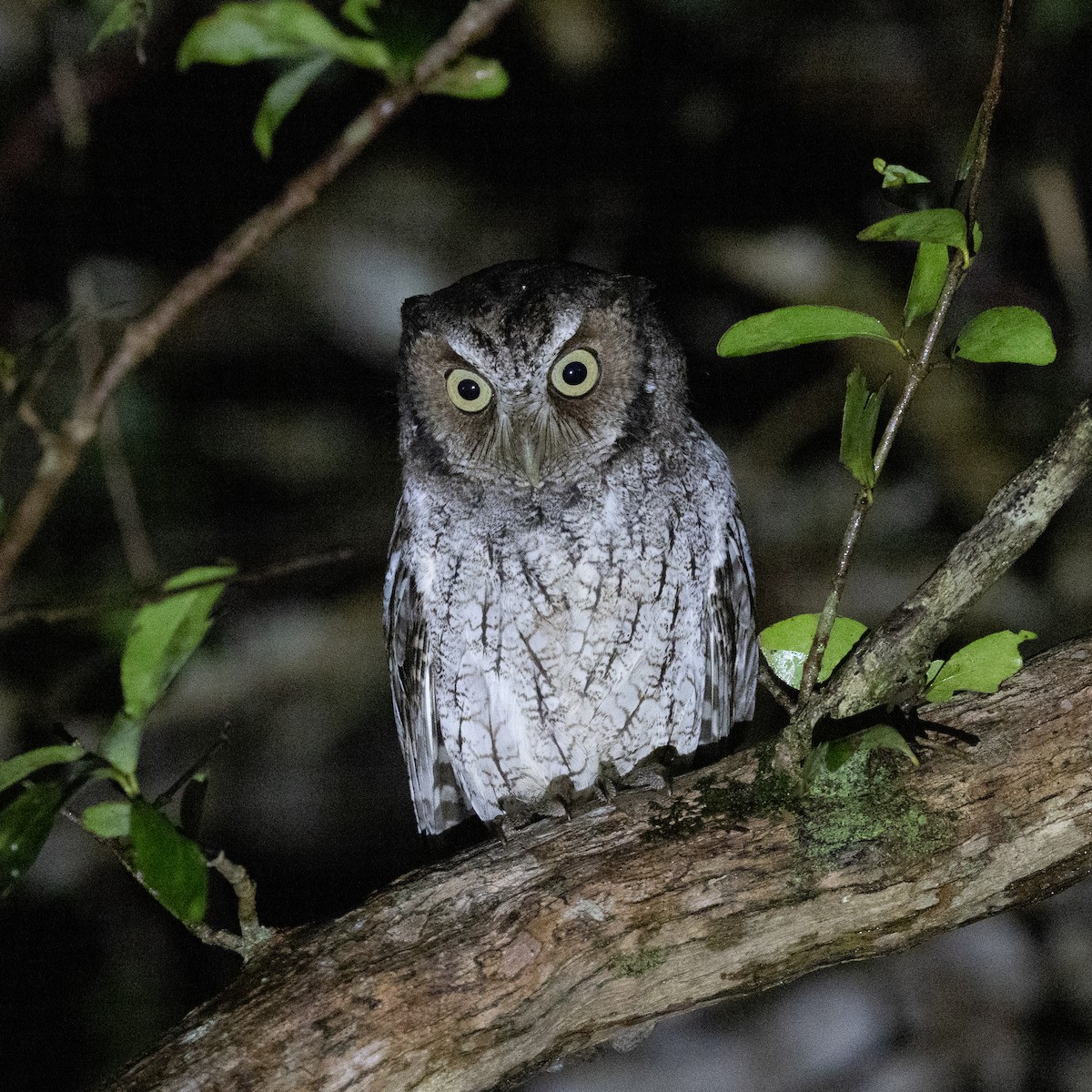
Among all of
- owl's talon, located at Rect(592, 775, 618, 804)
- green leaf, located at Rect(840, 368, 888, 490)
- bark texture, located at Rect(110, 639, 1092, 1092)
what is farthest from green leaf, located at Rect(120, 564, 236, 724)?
owl's talon, located at Rect(592, 775, 618, 804)

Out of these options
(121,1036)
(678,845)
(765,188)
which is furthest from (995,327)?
(121,1036)

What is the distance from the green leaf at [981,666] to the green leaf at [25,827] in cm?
98

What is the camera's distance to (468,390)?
1537 mm

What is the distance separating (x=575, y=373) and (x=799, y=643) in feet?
1.92

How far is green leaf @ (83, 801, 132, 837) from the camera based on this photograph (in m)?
0.82

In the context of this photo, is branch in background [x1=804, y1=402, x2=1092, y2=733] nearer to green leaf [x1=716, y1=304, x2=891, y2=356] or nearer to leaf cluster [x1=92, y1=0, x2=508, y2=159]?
green leaf [x1=716, y1=304, x2=891, y2=356]

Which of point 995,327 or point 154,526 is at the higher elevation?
point 154,526

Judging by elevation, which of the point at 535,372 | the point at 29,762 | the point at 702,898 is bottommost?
the point at 702,898

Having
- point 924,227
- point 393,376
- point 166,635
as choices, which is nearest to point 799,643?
point 924,227

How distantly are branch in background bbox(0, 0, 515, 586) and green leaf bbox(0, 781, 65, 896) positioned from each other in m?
0.21

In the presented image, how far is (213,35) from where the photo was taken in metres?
0.66

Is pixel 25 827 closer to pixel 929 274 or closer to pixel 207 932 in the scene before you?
pixel 207 932

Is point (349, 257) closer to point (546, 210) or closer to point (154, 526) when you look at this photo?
point (546, 210)

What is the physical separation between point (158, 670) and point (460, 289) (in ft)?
3.00
